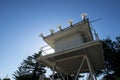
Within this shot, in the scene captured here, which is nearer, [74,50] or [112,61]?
[74,50]

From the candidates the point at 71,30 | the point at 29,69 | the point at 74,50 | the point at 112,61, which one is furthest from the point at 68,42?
the point at 29,69

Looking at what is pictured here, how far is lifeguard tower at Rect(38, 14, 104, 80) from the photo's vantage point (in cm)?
851

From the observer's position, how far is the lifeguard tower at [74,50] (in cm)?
851

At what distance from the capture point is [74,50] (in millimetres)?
8430

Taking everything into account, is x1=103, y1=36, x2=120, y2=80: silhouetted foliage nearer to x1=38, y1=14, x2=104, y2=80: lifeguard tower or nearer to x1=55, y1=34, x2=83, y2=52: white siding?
x1=38, y1=14, x2=104, y2=80: lifeguard tower

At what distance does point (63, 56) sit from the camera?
9.44m

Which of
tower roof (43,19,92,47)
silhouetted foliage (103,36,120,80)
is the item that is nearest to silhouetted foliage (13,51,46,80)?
silhouetted foliage (103,36,120,80)

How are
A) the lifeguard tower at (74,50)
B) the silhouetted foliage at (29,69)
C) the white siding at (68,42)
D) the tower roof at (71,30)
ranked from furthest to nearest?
the silhouetted foliage at (29,69) < the tower roof at (71,30) < the white siding at (68,42) < the lifeguard tower at (74,50)

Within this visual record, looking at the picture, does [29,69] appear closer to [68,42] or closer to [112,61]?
[112,61]

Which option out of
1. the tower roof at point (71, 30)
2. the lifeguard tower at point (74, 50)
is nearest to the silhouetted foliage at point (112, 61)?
the lifeguard tower at point (74, 50)

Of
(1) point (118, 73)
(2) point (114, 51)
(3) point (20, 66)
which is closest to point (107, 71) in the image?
(1) point (118, 73)

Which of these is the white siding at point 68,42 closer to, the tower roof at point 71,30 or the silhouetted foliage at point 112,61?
the tower roof at point 71,30

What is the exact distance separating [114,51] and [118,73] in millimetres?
4646

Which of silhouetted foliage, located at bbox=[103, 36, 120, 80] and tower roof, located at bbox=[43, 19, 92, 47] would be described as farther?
silhouetted foliage, located at bbox=[103, 36, 120, 80]
